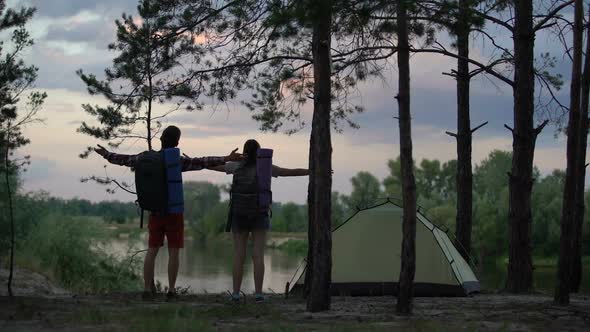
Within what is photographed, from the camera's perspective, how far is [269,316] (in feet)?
26.8

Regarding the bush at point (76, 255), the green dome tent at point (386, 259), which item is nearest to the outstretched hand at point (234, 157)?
the green dome tent at point (386, 259)

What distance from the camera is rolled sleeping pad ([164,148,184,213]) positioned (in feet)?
29.8

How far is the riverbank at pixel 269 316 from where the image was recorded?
738 cm

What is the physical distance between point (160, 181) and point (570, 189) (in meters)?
4.98

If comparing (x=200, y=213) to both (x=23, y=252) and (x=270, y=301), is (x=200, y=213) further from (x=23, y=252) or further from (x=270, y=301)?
(x=270, y=301)

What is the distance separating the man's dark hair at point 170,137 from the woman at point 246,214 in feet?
1.75

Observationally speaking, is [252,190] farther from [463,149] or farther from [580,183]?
[580,183]

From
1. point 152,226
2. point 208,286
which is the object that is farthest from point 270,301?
point 208,286

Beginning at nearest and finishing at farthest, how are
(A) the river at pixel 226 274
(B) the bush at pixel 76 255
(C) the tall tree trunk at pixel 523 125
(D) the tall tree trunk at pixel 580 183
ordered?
(C) the tall tree trunk at pixel 523 125
(D) the tall tree trunk at pixel 580 183
(B) the bush at pixel 76 255
(A) the river at pixel 226 274

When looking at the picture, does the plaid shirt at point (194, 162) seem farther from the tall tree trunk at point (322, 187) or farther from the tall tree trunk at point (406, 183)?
the tall tree trunk at point (406, 183)

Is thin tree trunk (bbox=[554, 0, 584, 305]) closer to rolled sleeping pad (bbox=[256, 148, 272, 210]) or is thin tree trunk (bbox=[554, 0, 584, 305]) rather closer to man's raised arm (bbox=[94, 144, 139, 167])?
rolled sleeping pad (bbox=[256, 148, 272, 210])

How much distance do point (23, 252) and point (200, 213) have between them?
204ft

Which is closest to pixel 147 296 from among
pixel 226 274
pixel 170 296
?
pixel 170 296

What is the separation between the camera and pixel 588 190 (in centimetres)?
5138
